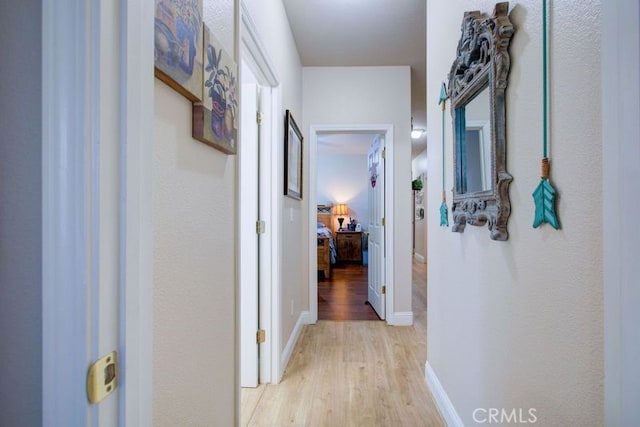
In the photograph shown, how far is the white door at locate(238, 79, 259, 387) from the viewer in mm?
A: 2094

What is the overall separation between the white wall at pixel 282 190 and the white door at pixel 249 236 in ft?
0.67

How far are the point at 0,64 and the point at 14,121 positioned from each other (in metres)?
0.08

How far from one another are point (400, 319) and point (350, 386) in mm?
1302

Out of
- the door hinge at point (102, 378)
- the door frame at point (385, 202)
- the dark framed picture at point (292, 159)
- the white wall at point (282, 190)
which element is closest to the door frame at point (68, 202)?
the door hinge at point (102, 378)

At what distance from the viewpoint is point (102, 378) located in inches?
17.0

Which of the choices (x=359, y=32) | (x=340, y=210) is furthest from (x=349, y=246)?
→ (x=359, y=32)

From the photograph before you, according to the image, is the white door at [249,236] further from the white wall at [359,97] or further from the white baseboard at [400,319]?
the white baseboard at [400,319]

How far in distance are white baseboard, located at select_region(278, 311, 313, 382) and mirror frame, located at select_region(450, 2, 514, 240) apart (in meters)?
1.63

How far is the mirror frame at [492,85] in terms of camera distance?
1.11 meters

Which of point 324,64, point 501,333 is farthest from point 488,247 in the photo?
point 324,64

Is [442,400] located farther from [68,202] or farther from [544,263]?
[68,202]

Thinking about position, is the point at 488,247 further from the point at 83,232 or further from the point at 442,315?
the point at 83,232

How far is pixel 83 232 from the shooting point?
405mm

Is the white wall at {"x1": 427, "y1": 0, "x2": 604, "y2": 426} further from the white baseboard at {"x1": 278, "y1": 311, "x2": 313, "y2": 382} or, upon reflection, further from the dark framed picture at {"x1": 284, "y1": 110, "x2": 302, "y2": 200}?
the dark framed picture at {"x1": 284, "y1": 110, "x2": 302, "y2": 200}
